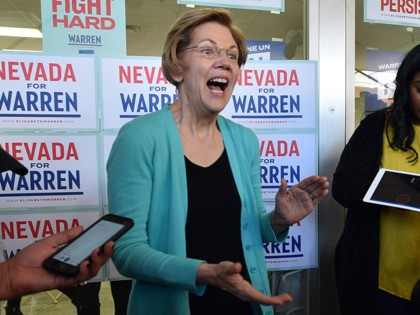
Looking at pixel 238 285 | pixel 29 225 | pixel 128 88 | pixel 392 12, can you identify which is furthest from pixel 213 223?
pixel 392 12

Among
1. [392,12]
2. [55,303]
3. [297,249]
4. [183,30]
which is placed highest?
[392,12]

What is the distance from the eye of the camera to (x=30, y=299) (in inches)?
78.3

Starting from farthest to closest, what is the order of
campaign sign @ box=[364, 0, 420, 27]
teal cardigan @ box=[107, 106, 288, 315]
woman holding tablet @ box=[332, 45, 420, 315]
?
campaign sign @ box=[364, 0, 420, 27], woman holding tablet @ box=[332, 45, 420, 315], teal cardigan @ box=[107, 106, 288, 315]

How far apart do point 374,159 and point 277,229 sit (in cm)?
54

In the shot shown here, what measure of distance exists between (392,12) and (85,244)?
2.09m

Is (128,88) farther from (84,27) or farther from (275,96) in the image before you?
(275,96)

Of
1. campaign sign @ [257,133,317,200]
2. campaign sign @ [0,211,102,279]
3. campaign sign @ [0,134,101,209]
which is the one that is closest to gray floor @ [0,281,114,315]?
campaign sign @ [0,211,102,279]

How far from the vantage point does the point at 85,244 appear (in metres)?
0.88

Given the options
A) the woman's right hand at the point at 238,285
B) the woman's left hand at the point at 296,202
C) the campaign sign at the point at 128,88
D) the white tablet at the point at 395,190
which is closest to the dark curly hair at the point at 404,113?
the white tablet at the point at 395,190

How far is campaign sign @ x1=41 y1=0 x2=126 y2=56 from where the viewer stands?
5.87ft

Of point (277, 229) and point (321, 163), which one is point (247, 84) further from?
point (277, 229)

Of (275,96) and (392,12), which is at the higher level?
(392,12)

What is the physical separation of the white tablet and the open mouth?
0.60m

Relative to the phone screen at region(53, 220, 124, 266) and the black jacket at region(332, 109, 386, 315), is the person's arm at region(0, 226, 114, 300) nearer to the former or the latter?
the phone screen at region(53, 220, 124, 266)
